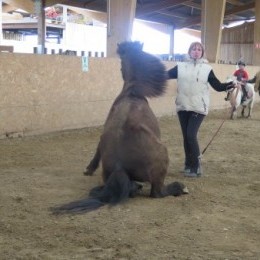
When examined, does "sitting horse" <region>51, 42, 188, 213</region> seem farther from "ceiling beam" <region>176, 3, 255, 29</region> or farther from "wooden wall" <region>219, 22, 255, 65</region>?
"wooden wall" <region>219, 22, 255, 65</region>

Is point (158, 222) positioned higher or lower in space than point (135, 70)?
lower

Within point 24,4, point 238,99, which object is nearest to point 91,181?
point 238,99

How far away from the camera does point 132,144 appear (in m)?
4.67

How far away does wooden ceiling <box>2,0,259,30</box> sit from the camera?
21031mm

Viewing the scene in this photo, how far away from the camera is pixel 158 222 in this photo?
4082 millimetres

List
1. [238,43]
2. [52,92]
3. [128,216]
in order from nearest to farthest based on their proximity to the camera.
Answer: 1. [128,216]
2. [52,92]
3. [238,43]

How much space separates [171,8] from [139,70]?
21.6 metres

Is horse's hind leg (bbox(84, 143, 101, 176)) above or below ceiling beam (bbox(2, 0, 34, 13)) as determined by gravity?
below

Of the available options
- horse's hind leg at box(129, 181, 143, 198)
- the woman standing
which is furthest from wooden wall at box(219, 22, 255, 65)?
horse's hind leg at box(129, 181, 143, 198)

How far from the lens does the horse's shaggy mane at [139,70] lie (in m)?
5.04

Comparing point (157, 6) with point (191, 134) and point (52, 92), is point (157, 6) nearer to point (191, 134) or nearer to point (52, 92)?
point (52, 92)

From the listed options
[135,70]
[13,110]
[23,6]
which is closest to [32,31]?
[23,6]

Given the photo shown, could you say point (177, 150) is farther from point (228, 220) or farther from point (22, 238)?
point (22, 238)

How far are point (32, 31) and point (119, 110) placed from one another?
22.1m
